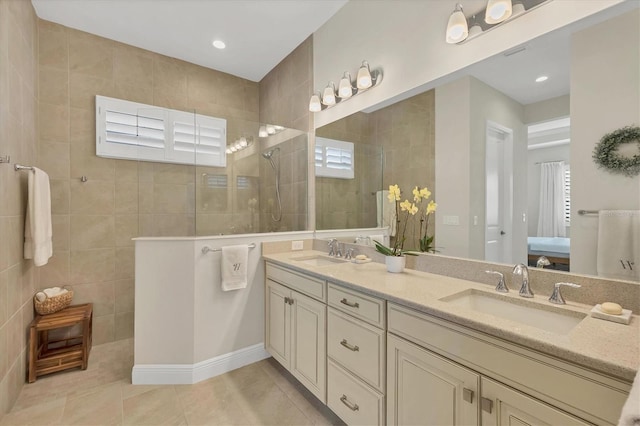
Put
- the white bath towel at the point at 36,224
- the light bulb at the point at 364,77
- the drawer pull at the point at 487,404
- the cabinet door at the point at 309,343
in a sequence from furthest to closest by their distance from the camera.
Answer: the light bulb at the point at 364,77 → the white bath towel at the point at 36,224 → the cabinet door at the point at 309,343 → the drawer pull at the point at 487,404

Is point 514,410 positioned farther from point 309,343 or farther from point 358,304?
point 309,343

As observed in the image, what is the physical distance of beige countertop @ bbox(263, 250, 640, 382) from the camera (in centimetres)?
75

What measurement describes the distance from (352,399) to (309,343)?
1.40 feet

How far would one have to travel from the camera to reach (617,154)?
1073mm

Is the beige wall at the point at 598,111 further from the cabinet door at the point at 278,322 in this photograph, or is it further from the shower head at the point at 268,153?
the shower head at the point at 268,153

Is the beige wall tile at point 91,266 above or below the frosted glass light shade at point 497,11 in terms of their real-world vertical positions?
below

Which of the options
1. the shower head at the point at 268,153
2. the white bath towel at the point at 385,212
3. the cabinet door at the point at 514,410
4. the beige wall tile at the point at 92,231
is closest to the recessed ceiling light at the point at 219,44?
the shower head at the point at 268,153

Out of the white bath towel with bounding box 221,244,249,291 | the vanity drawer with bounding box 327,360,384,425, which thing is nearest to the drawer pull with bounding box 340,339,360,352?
the vanity drawer with bounding box 327,360,384,425

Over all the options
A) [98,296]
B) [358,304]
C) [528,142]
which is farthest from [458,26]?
[98,296]

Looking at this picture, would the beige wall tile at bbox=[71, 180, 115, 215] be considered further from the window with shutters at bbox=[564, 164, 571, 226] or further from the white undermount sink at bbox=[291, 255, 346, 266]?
the window with shutters at bbox=[564, 164, 571, 226]

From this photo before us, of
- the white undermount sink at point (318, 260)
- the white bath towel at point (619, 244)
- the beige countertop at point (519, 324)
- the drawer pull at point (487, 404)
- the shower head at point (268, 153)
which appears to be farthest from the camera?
the shower head at point (268, 153)

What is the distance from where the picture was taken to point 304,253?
2523mm

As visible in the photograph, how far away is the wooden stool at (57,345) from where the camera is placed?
2.14 m

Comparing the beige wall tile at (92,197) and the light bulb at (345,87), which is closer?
the light bulb at (345,87)
